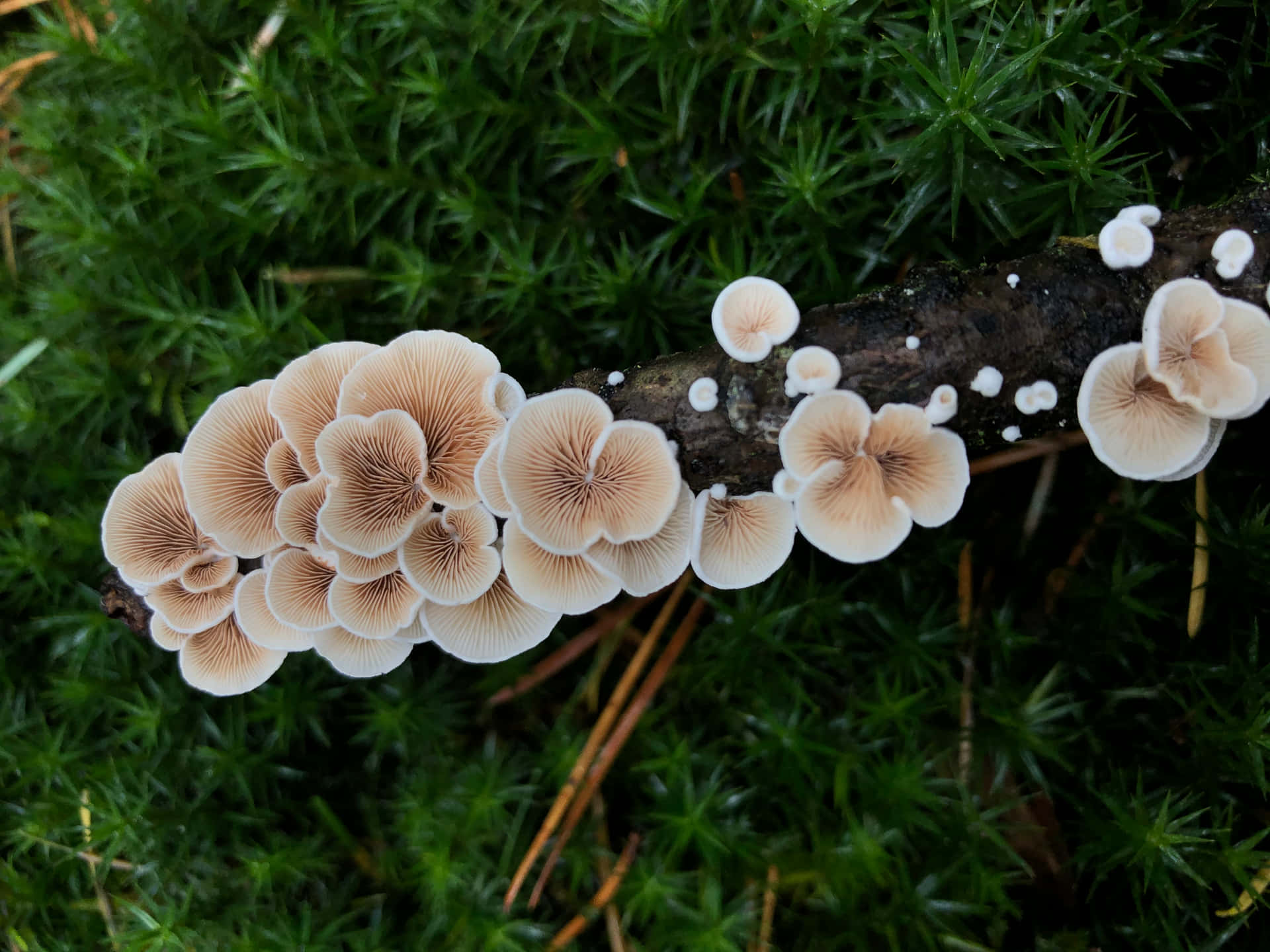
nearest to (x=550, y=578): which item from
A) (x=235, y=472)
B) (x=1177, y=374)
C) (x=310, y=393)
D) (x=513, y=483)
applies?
(x=513, y=483)

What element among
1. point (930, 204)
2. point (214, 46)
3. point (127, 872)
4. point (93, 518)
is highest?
point (214, 46)

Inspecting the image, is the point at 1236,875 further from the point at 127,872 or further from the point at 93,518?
the point at 93,518

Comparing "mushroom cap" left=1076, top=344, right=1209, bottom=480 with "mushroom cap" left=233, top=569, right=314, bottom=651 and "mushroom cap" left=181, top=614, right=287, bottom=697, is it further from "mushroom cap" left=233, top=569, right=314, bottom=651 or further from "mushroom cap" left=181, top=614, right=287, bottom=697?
"mushroom cap" left=181, top=614, right=287, bottom=697

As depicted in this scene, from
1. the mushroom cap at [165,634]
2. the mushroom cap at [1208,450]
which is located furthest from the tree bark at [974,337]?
the mushroom cap at [165,634]

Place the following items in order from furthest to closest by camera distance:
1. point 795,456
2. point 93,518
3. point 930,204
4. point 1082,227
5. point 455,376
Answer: point 93,518
point 930,204
point 1082,227
point 455,376
point 795,456

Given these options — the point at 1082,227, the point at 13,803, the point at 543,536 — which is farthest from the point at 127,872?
the point at 1082,227

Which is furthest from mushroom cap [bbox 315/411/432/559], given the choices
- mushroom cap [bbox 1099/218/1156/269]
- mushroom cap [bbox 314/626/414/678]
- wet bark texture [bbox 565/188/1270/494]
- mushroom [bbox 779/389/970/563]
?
mushroom cap [bbox 1099/218/1156/269]

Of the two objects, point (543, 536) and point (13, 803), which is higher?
point (543, 536)
